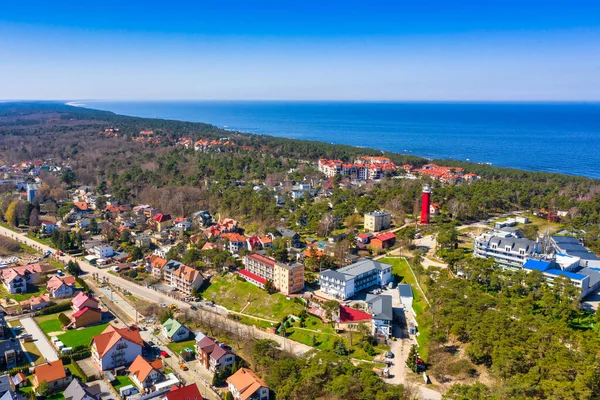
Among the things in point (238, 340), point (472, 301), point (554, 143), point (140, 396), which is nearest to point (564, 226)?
point (472, 301)

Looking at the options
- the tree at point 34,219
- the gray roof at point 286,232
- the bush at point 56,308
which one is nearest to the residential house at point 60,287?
the bush at point 56,308

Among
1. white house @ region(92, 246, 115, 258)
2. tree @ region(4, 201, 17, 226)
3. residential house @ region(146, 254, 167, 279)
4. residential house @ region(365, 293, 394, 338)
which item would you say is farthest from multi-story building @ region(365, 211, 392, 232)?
tree @ region(4, 201, 17, 226)

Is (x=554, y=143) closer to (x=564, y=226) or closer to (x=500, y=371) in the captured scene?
(x=564, y=226)

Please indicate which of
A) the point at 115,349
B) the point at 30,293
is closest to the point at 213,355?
the point at 115,349

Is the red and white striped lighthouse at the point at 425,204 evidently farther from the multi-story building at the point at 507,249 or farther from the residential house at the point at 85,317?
the residential house at the point at 85,317

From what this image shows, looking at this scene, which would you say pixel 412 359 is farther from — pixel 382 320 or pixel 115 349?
pixel 115 349

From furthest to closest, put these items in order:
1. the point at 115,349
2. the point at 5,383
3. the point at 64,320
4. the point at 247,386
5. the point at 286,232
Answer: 1. the point at 286,232
2. the point at 64,320
3. the point at 115,349
4. the point at 247,386
5. the point at 5,383
